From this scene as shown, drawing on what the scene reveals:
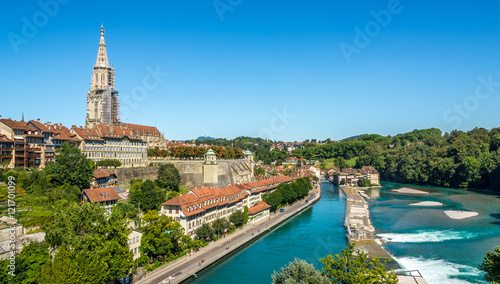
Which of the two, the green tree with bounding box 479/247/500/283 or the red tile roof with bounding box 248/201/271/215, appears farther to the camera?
the red tile roof with bounding box 248/201/271/215

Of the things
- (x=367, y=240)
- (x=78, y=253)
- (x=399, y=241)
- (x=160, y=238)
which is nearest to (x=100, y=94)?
(x=160, y=238)

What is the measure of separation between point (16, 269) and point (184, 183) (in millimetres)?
37344

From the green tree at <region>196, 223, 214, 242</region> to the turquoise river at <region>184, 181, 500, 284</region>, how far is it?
127 inches

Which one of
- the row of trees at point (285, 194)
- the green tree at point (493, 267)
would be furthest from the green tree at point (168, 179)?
the green tree at point (493, 267)

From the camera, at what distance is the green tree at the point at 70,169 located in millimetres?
37188

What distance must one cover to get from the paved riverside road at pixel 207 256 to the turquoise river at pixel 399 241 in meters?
0.70

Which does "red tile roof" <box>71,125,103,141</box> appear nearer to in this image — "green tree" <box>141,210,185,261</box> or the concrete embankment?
"green tree" <box>141,210,185,261</box>

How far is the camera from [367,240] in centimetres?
3975

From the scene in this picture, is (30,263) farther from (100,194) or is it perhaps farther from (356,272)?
(356,272)

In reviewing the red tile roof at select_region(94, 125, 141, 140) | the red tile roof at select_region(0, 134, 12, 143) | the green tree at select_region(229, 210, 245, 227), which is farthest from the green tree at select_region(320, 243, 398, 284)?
the red tile roof at select_region(94, 125, 141, 140)

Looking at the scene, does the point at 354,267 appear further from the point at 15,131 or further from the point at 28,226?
the point at 15,131

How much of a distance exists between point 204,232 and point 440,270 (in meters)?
20.9

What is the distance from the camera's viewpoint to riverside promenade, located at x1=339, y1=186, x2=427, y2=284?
2888 cm

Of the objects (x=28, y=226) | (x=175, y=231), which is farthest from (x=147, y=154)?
(x=28, y=226)
